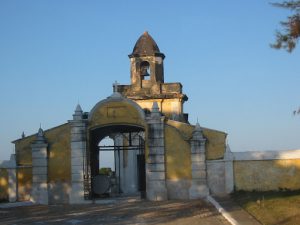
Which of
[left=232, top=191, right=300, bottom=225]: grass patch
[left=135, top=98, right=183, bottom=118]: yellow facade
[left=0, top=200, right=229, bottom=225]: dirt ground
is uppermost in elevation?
[left=135, top=98, right=183, bottom=118]: yellow facade

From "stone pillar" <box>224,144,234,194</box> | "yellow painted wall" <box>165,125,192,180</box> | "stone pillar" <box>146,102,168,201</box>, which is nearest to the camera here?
"stone pillar" <box>224,144,234,194</box>

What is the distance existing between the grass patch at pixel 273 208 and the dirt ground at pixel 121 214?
3.34ft

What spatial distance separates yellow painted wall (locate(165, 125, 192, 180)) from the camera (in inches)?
902

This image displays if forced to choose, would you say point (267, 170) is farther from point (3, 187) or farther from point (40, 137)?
point (3, 187)

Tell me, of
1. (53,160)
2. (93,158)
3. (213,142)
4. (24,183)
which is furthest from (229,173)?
(24,183)

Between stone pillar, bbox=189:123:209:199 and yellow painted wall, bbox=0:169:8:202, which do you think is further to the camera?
stone pillar, bbox=189:123:209:199

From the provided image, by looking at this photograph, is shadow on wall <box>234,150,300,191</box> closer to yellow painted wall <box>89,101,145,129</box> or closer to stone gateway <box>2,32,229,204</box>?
stone gateway <box>2,32,229,204</box>

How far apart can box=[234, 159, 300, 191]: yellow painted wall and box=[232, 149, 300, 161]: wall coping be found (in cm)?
14

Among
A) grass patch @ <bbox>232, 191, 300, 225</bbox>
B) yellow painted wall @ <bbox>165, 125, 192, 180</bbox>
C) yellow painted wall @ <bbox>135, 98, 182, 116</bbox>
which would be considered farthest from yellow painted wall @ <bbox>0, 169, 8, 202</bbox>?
grass patch @ <bbox>232, 191, 300, 225</bbox>

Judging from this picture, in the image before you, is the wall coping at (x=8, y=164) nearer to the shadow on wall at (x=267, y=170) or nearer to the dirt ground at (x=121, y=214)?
the dirt ground at (x=121, y=214)

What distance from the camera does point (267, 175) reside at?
874 inches

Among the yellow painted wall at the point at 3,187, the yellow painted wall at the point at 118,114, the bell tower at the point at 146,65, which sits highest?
the bell tower at the point at 146,65

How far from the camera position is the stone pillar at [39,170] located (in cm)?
2320

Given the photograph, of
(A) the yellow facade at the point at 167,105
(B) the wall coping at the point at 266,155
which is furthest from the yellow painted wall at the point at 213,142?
(A) the yellow facade at the point at 167,105
